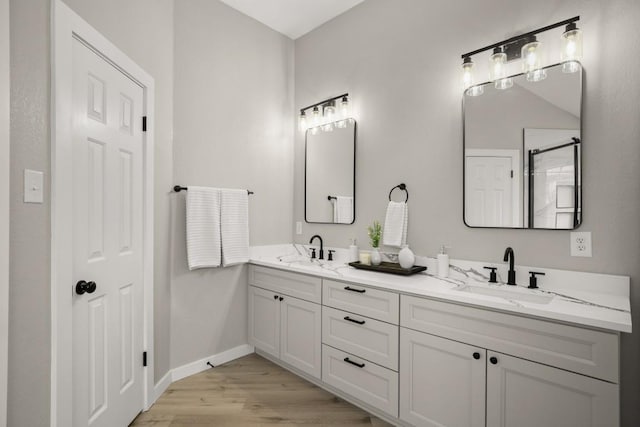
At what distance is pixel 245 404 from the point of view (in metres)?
2.26

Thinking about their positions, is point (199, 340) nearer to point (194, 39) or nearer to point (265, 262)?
point (265, 262)

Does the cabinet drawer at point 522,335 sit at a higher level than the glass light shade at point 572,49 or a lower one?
lower

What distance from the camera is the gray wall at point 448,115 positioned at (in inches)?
66.2

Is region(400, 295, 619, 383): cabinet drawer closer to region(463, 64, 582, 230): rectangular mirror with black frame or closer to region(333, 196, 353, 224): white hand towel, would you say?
region(463, 64, 582, 230): rectangular mirror with black frame

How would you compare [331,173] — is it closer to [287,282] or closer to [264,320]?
[287,282]

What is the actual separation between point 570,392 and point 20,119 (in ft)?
7.90

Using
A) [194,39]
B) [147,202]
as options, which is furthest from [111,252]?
[194,39]

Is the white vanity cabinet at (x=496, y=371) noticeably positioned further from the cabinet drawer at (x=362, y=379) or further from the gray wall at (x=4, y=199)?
the gray wall at (x=4, y=199)

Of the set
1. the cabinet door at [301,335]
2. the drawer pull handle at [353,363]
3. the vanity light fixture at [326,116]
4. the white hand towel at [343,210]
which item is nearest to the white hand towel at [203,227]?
the cabinet door at [301,335]

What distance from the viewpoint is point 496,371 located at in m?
1.57

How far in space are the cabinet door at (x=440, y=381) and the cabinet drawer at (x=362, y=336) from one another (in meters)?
0.07

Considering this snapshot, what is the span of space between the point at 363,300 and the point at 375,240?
1.91ft

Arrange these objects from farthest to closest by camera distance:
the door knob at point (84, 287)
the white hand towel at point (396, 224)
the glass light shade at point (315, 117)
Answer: the glass light shade at point (315, 117) → the white hand towel at point (396, 224) → the door knob at point (84, 287)

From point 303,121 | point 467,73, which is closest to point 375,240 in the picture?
point 467,73
